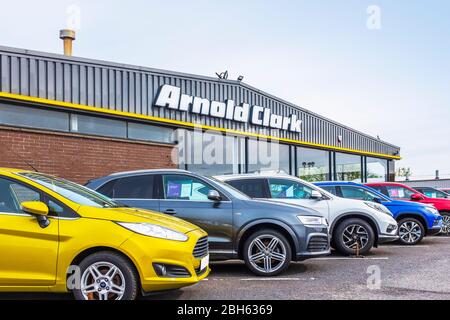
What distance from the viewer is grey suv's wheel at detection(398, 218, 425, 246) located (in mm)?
12562

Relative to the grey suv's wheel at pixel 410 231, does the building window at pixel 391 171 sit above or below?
above

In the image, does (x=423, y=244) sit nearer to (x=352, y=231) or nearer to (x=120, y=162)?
(x=352, y=231)

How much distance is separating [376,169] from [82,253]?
22.7 metres

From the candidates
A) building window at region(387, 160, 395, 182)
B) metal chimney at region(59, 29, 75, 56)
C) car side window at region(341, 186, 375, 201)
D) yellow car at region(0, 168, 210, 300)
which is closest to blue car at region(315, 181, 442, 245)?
car side window at region(341, 186, 375, 201)

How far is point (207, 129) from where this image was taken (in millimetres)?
17125

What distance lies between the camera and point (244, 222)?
803cm

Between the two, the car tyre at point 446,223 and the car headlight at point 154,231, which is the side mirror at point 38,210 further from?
the car tyre at point 446,223

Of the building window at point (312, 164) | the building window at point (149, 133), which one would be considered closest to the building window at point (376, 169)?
the building window at point (312, 164)

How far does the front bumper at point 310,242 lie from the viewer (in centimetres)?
802

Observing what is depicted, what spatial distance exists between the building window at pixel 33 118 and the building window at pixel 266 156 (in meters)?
7.45

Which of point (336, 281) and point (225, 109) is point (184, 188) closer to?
point (336, 281)

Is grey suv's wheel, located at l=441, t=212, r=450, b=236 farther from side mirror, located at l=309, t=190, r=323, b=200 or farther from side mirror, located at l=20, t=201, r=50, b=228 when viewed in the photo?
side mirror, located at l=20, t=201, r=50, b=228
